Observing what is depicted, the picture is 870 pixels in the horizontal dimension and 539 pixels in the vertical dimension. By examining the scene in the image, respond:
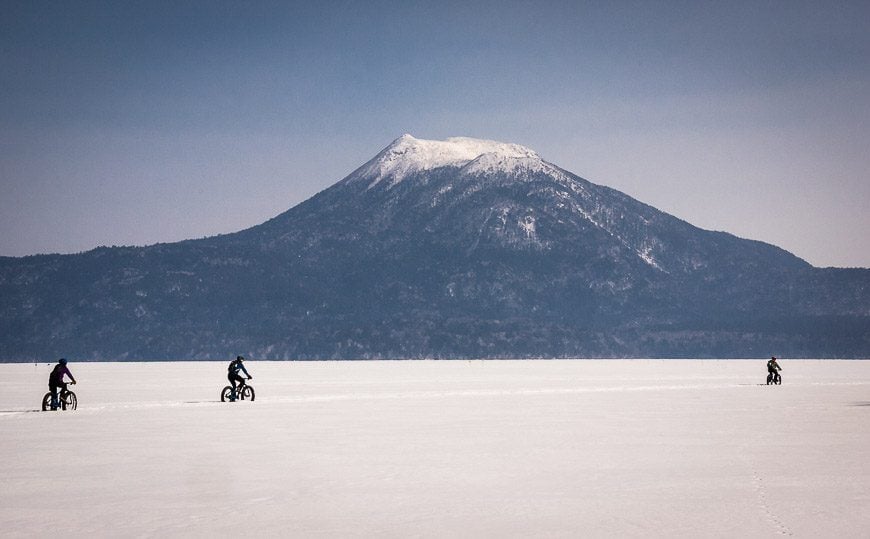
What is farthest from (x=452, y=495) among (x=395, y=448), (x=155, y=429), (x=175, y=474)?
(x=155, y=429)

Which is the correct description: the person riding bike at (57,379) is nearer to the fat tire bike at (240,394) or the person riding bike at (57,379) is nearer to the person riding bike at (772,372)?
the fat tire bike at (240,394)

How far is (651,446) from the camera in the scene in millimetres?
26672

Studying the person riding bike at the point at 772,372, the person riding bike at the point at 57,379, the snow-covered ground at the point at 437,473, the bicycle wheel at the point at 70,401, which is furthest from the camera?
the person riding bike at the point at 772,372

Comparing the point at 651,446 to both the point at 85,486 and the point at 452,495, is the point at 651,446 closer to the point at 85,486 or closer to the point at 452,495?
the point at 452,495

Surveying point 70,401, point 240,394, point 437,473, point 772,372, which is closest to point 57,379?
point 70,401

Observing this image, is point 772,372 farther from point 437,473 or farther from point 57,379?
point 437,473

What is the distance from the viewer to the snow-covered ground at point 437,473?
1569 centimetres

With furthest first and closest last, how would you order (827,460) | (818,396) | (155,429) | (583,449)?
(818,396) → (155,429) → (583,449) → (827,460)

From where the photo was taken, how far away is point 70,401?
42.3m

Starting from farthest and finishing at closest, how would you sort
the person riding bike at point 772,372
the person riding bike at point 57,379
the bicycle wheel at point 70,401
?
the person riding bike at point 772,372, the bicycle wheel at point 70,401, the person riding bike at point 57,379

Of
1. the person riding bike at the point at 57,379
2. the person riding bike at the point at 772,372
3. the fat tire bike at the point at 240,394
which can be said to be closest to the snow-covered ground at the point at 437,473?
the person riding bike at the point at 57,379

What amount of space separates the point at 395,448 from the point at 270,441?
3.79 metres

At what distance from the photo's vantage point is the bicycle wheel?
41125 millimetres

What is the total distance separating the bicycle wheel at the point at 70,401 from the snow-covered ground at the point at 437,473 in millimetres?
1153
